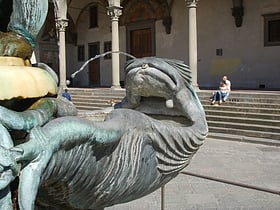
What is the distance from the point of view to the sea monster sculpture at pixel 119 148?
4.44ft

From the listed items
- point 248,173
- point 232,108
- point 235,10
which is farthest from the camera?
point 235,10

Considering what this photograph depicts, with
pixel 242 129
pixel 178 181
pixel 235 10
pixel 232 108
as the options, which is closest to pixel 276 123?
pixel 242 129

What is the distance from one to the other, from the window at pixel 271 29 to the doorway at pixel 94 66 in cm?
1076

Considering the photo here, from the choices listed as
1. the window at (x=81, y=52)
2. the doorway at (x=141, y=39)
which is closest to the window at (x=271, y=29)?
the doorway at (x=141, y=39)

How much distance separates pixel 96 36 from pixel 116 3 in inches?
290

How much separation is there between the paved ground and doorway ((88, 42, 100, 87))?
55.9 ft

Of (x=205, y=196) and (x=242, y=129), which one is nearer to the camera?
(x=205, y=196)

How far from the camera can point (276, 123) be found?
10781 mm

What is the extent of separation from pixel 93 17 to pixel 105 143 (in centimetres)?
2521

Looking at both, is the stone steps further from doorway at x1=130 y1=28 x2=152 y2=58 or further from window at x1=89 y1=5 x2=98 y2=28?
window at x1=89 y1=5 x2=98 y2=28

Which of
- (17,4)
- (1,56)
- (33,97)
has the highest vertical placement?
(17,4)

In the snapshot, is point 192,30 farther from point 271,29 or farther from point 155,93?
point 155,93

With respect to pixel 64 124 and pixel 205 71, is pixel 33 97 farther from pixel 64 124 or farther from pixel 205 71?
pixel 205 71

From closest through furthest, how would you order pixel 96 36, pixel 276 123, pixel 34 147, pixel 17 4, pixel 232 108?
pixel 34 147 → pixel 17 4 → pixel 276 123 → pixel 232 108 → pixel 96 36
